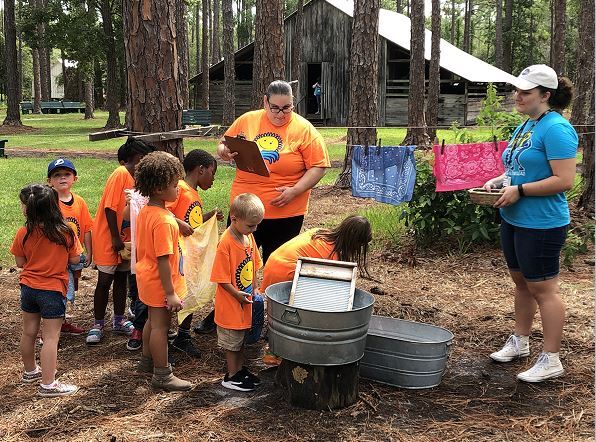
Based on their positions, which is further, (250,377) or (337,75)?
(337,75)

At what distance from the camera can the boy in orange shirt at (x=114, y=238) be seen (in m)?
4.66

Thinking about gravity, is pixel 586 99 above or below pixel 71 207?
above

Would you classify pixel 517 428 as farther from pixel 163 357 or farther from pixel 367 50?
pixel 367 50

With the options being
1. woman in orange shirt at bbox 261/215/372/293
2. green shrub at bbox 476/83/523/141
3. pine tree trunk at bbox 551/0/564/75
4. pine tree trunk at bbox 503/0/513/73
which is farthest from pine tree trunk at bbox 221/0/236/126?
pine tree trunk at bbox 503/0/513/73

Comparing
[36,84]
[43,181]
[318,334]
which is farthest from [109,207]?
[36,84]

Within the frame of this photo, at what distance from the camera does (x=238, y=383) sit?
3.95 meters

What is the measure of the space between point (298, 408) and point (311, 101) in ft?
99.5

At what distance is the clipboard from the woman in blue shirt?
162cm

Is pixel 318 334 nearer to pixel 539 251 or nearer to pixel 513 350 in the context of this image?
pixel 539 251

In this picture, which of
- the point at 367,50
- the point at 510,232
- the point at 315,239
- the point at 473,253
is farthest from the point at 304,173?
the point at 367,50

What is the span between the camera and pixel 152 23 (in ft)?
16.9

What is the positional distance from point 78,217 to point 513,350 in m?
3.29

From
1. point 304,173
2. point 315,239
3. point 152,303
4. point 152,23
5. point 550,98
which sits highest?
point 152,23

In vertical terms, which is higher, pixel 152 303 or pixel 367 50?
pixel 367 50
